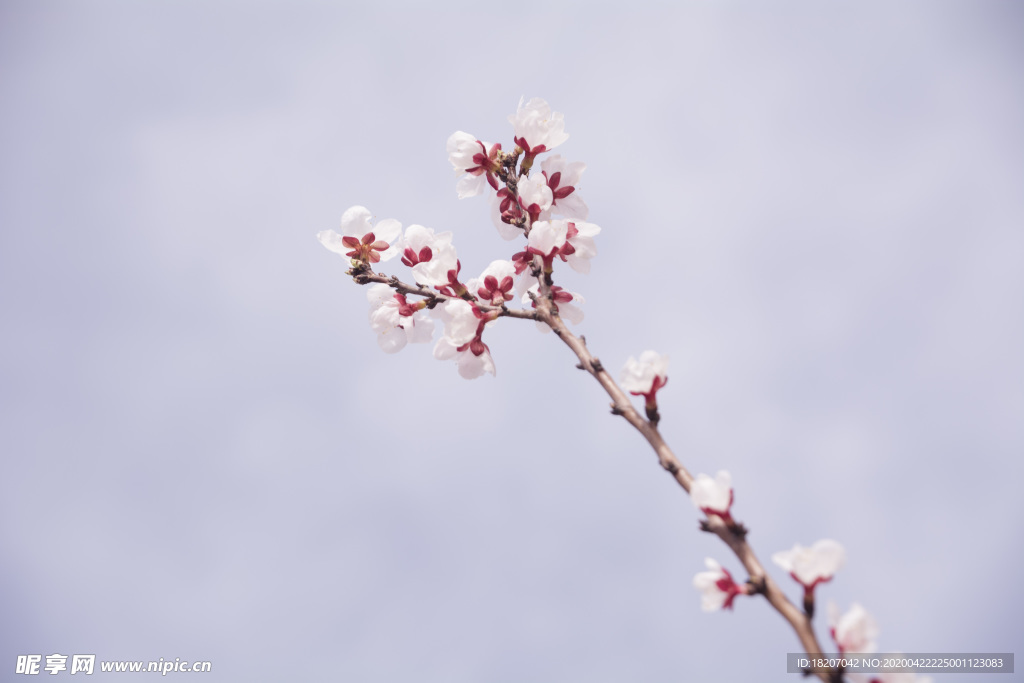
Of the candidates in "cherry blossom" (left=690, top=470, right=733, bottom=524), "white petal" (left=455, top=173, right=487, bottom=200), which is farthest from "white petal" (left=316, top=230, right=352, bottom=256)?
"cherry blossom" (left=690, top=470, right=733, bottom=524)

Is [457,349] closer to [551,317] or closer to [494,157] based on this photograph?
[551,317]

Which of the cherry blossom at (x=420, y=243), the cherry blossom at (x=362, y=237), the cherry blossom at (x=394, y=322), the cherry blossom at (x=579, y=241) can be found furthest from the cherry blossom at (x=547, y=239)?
the cherry blossom at (x=362, y=237)

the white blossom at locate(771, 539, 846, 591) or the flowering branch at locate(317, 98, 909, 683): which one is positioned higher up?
the flowering branch at locate(317, 98, 909, 683)

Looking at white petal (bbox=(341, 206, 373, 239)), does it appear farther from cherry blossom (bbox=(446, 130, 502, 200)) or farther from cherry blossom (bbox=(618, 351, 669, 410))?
cherry blossom (bbox=(618, 351, 669, 410))

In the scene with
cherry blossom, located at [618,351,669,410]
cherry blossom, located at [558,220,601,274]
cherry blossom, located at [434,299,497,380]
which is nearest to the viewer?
cherry blossom, located at [618,351,669,410]

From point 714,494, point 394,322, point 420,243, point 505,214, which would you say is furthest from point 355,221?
point 714,494

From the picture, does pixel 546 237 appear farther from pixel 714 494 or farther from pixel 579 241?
pixel 714 494

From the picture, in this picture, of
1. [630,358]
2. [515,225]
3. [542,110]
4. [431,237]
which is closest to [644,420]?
[630,358]

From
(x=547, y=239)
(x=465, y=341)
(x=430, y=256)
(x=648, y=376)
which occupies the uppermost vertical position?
(x=430, y=256)
